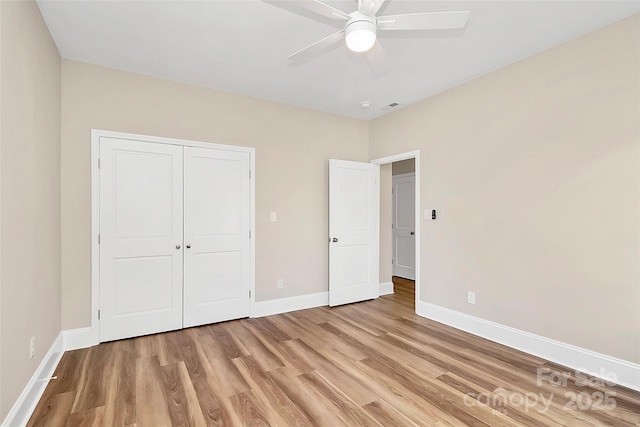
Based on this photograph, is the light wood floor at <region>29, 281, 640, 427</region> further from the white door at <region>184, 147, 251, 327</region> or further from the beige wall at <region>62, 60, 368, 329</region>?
the beige wall at <region>62, 60, 368, 329</region>

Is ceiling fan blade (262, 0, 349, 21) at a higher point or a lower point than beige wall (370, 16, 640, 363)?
higher

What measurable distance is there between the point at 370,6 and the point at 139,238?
3.04 metres

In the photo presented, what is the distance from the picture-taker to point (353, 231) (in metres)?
4.58

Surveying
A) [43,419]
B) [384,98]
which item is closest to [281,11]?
[384,98]

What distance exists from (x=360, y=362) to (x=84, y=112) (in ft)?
11.8

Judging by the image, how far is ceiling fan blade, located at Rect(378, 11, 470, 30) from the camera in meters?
1.81

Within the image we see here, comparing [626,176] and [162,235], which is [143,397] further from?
[626,176]

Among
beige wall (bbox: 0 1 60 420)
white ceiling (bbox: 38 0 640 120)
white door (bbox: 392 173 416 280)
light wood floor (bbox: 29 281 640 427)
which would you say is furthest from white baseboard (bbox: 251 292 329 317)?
white ceiling (bbox: 38 0 640 120)


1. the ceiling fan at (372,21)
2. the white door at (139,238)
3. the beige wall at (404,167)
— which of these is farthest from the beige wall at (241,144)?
the ceiling fan at (372,21)

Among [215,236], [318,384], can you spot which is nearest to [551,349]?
[318,384]

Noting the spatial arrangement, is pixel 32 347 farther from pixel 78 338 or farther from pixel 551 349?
pixel 551 349

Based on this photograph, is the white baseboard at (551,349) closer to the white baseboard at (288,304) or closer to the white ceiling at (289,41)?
the white baseboard at (288,304)

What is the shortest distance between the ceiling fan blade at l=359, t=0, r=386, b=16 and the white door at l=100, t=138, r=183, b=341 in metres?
2.53

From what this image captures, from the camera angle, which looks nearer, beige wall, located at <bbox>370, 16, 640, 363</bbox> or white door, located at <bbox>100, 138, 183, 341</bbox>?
beige wall, located at <bbox>370, 16, 640, 363</bbox>
